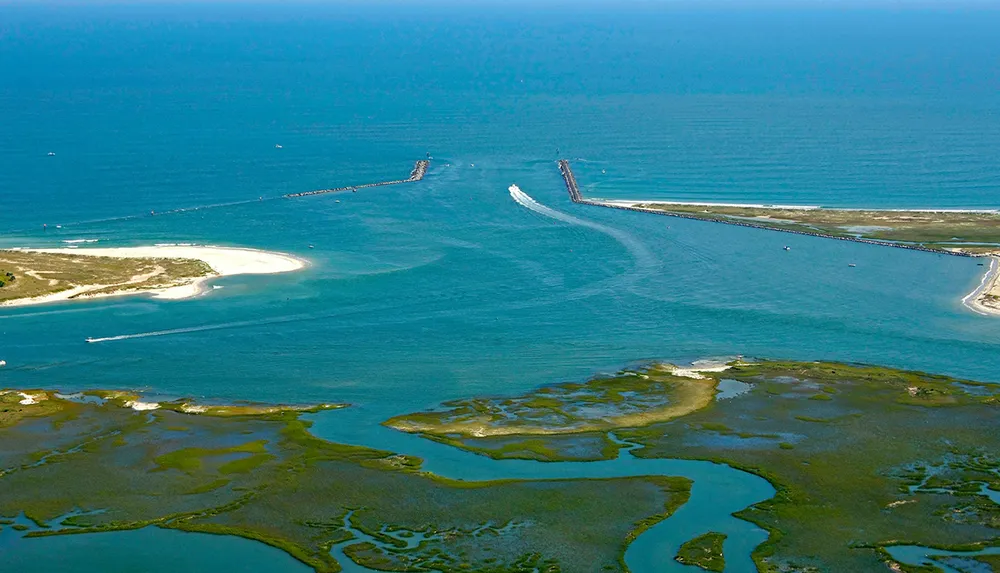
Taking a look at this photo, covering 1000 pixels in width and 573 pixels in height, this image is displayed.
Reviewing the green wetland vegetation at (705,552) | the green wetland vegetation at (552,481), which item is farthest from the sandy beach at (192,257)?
the green wetland vegetation at (705,552)

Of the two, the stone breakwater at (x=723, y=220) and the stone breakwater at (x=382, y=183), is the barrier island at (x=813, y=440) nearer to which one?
the stone breakwater at (x=723, y=220)

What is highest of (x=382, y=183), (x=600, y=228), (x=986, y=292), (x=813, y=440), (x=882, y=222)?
(x=382, y=183)

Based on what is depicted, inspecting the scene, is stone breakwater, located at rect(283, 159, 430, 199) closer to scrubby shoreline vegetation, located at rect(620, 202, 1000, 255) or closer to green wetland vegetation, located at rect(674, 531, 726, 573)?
scrubby shoreline vegetation, located at rect(620, 202, 1000, 255)

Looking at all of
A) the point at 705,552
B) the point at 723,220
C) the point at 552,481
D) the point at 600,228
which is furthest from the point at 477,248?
the point at 705,552

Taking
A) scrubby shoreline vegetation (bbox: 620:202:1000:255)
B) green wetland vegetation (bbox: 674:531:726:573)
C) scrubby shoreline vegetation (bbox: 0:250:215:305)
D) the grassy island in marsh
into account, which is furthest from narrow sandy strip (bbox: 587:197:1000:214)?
green wetland vegetation (bbox: 674:531:726:573)

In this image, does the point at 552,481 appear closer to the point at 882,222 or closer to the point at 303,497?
the point at 303,497

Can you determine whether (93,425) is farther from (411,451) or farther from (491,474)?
(491,474)
